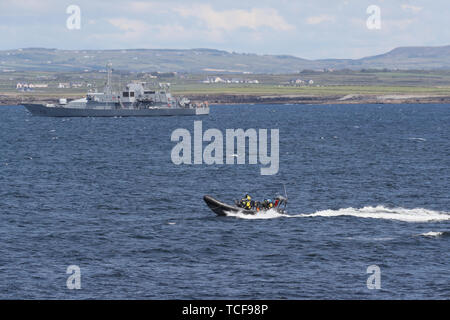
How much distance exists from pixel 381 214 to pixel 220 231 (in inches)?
703

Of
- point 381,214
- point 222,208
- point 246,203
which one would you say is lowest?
point 381,214

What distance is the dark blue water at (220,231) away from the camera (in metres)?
47.1

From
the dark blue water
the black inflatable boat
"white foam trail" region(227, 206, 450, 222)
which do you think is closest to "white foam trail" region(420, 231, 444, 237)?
the dark blue water

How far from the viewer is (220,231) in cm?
6353

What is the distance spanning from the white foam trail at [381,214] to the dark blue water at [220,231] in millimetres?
286

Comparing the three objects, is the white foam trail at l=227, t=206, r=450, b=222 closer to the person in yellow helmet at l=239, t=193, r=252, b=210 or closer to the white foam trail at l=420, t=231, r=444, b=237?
the person in yellow helmet at l=239, t=193, r=252, b=210

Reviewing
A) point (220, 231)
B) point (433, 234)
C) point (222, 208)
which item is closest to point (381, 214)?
point (433, 234)

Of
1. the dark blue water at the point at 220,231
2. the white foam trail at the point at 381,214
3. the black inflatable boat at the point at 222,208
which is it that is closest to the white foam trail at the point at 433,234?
the dark blue water at the point at 220,231

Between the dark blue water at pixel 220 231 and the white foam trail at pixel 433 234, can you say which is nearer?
the dark blue water at pixel 220 231

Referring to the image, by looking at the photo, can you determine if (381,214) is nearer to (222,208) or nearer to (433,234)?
(433,234)

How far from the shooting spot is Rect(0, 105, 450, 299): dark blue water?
47.1m

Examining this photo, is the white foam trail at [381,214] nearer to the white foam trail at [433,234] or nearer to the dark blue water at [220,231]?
the dark blue water at [220,231]
